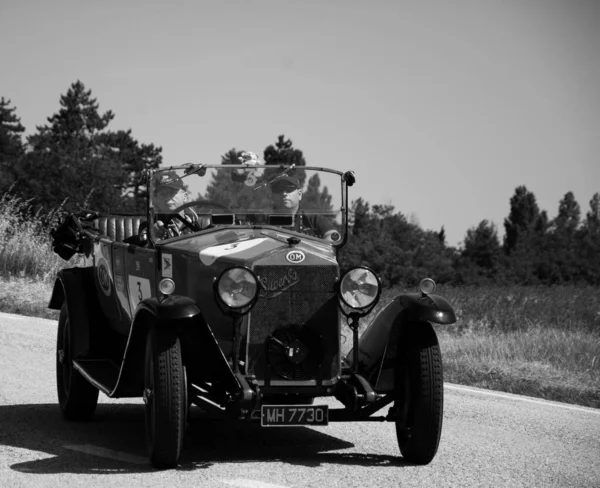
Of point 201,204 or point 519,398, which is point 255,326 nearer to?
point 201,204

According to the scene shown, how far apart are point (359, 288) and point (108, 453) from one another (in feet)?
6.22

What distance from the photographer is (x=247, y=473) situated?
18.4ft

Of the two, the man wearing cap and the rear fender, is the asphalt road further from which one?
the man wearing cap

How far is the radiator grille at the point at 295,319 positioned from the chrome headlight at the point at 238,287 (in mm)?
181

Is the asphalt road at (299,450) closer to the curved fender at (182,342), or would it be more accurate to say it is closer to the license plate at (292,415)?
the license plate at (292,415)

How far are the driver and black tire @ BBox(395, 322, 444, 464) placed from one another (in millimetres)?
1910

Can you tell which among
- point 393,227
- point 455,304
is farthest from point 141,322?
point 393,227

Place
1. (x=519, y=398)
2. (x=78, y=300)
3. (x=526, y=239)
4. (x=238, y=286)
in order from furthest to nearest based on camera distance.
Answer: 1. (x=526, y=239)
2. (x=519, y=398)
3. (x=78, y=300)
4. (x=238, y=286)

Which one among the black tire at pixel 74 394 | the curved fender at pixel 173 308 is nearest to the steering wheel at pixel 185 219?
the curved fender at pixel 173 308

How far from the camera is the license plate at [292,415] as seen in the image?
18.6ft

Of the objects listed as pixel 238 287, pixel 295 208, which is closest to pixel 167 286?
pixel 238 287

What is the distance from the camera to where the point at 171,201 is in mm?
7043

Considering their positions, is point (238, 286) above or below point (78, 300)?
above

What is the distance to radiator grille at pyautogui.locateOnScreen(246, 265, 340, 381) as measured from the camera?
5.99 meters
